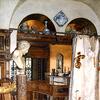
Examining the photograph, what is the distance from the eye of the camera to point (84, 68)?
20.3 feet

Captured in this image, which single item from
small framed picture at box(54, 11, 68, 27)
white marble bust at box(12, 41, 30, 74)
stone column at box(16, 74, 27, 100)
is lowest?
stone column at box(16, 74, 27, 100)

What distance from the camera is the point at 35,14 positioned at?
255 inches

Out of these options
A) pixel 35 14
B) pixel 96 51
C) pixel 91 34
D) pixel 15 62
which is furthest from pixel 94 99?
pixel 35 14

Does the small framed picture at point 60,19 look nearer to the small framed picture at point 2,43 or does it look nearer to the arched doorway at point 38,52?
the arched doorway at point 38,52

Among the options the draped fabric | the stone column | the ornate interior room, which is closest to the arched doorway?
the ornate interior room

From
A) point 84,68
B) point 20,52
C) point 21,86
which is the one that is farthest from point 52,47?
point 21,86

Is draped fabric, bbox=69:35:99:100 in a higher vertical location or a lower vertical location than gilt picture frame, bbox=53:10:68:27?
lower

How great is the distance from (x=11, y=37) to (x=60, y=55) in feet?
4.83

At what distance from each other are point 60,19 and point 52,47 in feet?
2.38

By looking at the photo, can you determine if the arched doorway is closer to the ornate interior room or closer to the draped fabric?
the ornate interior room

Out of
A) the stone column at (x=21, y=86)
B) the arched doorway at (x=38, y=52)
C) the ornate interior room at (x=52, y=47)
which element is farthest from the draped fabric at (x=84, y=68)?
the stone column at (x=21, y=86)

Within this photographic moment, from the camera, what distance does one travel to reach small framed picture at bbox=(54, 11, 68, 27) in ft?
21.8

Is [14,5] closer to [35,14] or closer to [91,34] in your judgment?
[35,14]

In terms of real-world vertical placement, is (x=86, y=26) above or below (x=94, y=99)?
above
